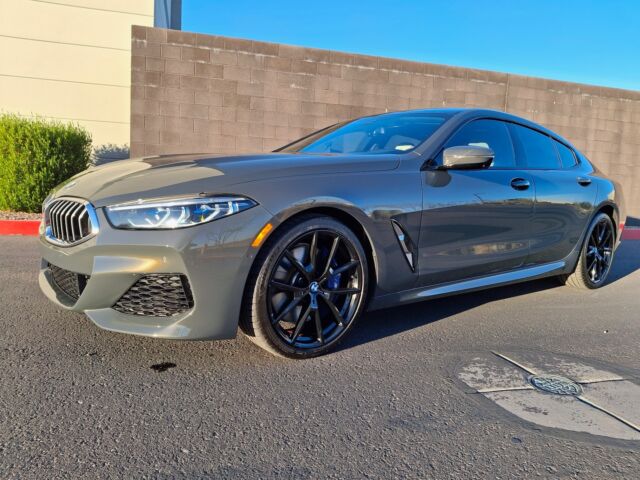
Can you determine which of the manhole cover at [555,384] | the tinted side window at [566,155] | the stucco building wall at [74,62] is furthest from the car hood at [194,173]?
the stucco building wall at [74,62]

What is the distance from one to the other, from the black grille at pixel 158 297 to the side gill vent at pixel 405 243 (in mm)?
1254

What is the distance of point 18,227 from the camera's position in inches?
268

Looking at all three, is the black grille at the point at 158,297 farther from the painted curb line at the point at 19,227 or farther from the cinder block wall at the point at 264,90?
the cinder block wall at the point at 264,90

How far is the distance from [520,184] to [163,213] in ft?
8.63

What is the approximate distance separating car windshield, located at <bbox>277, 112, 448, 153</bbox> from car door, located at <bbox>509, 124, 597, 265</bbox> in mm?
895

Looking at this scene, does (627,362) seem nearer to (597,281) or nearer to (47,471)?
(597,281)

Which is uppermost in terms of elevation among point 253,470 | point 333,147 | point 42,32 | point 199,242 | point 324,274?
point 42,32

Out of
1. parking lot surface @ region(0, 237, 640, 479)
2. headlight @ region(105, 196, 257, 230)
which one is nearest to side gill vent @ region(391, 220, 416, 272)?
parking lot surface @ region(0, 237, 640, 479)

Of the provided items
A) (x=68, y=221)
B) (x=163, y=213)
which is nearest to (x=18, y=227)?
(x=68, y=221)

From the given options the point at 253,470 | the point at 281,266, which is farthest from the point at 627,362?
the point at 253,470

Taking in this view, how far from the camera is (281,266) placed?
2.75m

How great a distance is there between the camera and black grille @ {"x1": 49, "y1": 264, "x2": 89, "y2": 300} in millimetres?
2564

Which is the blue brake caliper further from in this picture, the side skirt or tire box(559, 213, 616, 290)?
tire box(559, 213, 616, 290)

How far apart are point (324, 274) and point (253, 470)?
3.96 ft
